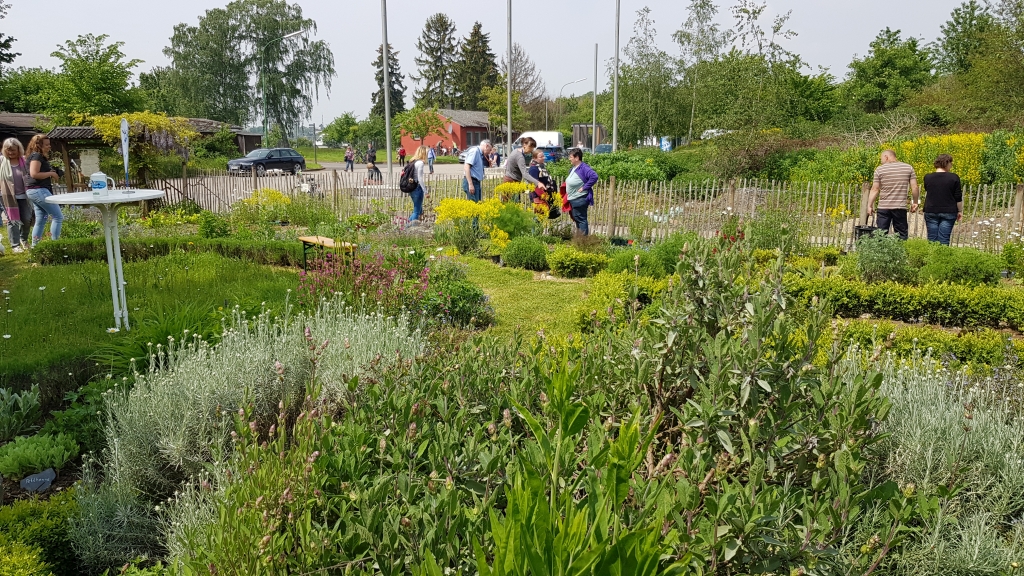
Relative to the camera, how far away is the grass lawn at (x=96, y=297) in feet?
17.7

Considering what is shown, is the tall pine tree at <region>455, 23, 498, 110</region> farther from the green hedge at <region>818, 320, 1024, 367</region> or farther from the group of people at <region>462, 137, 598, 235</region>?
the green hedge at <region>818, 320, 1024, 367</region>

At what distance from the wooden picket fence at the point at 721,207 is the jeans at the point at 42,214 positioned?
5.61 meters

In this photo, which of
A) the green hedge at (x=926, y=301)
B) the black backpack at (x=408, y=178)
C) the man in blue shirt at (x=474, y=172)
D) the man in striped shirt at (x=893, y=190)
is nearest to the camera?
the green hedge at (x=926, y=301)

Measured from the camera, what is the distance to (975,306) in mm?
6859

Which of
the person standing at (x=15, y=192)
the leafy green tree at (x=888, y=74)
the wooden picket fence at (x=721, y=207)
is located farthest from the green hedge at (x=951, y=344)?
the leafy green tree at (x=888, y=74)

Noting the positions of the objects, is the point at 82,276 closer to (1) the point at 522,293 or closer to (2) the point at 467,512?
(1) the point at 522,293

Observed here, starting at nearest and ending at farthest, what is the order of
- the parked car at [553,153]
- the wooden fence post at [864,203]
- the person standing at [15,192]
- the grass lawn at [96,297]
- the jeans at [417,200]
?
the grass lawn at [96,297]
the person standing at [15,192]
the wooden fence post at [864,203]
the jeans at [417,200]
the parked car at [553,153]

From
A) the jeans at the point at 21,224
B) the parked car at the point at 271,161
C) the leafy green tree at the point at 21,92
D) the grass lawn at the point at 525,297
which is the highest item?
the leafy green tree at the point at 21,92

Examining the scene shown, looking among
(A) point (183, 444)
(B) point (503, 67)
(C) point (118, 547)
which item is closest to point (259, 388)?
(A) point (183, 444)

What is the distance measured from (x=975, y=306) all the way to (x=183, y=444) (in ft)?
23.5

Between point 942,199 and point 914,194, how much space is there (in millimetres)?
560

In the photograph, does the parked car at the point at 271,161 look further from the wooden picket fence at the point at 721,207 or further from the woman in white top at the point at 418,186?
the woman in white top at the point at 418,186

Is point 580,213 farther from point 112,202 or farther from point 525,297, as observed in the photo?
point 112,202

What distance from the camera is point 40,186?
35.1ft
